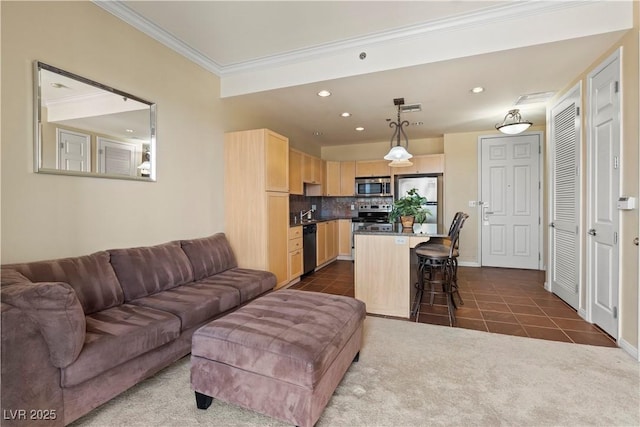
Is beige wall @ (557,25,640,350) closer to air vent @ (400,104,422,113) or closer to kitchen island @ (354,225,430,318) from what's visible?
kitchen island @ (354,225,430,318)

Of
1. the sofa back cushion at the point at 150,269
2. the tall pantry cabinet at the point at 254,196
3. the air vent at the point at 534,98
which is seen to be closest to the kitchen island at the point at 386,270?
the tall pantry cabinet at the point at 254,196

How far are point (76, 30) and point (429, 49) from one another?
296 centimetres

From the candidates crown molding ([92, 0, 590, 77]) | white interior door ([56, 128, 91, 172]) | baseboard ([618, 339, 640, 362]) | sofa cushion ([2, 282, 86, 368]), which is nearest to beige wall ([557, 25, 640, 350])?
baseboard ([618, 339, 640, 362])

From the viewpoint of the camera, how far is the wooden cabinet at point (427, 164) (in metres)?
5.72

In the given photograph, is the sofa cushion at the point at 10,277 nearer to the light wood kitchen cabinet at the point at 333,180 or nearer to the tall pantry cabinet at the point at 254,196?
the tall pantry cabinet at the point at 254,196

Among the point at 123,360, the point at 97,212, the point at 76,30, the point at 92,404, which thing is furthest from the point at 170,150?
the point at 92,404

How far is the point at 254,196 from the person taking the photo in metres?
3.64

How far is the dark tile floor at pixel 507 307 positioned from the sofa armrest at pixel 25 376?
285 centimetres

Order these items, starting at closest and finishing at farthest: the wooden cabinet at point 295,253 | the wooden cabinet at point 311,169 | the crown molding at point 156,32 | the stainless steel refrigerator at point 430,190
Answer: the crown molding at point 156,32
the wooden cabinet at point 295,253
the wooden cabinet at point 311,169
the stainless steel refrigerator at point 430,190

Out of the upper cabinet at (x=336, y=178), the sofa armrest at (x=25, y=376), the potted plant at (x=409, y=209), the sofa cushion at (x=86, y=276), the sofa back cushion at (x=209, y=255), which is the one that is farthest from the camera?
the upper cabinet at (x=336, y=178)

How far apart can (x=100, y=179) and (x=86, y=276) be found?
32.3 inches

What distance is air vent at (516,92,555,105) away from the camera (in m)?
3.66

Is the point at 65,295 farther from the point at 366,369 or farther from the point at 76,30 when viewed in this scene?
the point at 76,30

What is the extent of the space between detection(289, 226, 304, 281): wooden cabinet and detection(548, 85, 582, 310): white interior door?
3.38 metres
